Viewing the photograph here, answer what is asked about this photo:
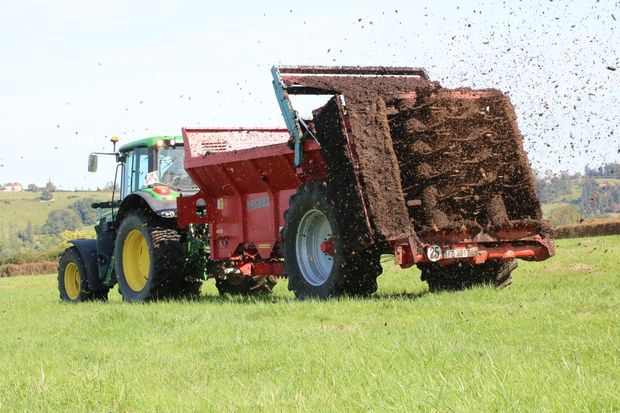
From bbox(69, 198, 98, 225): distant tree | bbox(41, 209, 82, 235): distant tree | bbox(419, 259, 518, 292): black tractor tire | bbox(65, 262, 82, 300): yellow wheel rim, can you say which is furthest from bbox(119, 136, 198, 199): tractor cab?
bbox(41, 209, 82, 235): distant tree

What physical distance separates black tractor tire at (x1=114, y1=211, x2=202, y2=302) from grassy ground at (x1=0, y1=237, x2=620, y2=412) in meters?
2.20

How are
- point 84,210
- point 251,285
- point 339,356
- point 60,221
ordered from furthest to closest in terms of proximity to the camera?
A: 1. point 60,221
2. point 84,210
3. point 251,285
4. point 339,356

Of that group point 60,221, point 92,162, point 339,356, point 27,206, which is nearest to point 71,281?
point 92,162

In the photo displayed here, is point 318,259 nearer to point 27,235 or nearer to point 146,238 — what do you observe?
point 146,238

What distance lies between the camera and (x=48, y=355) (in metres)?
6.91

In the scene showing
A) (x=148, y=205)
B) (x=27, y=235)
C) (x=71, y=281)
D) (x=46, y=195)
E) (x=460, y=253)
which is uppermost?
(x=46, y=195)

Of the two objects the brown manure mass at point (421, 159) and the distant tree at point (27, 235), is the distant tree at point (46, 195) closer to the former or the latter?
the distant tree at point (27, 235)

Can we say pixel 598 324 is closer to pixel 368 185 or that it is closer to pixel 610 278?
pixel 368 185

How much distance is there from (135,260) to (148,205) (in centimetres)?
97

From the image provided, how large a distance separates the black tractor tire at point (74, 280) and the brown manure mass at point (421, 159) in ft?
18.7

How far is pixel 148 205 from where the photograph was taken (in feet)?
40.1

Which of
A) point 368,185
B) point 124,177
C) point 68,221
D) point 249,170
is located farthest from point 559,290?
point 68,221

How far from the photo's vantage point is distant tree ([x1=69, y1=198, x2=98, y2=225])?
127 m

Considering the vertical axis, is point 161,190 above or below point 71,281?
above
